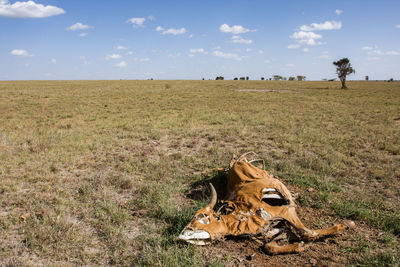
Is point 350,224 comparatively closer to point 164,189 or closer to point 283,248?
point 283,248

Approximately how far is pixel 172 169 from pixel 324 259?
351 cm

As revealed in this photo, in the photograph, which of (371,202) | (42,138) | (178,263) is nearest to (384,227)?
(371,202)

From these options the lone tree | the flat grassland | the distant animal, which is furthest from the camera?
the lone tree

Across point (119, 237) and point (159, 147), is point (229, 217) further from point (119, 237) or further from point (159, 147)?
point (159, 147)

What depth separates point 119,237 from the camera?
3.38 metres

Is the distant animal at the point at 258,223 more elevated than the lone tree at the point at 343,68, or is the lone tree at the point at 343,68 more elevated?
the lone tree at the point at 343,68

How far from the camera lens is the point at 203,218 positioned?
302 cm

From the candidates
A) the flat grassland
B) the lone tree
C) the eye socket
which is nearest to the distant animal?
the eye socket

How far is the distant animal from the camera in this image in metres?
2.97

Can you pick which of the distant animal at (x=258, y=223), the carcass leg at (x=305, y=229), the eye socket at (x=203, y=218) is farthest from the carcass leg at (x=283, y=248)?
the eye socket at (x=203, y=218)

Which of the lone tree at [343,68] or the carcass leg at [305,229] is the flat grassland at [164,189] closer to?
the carcass leg at [305,229]

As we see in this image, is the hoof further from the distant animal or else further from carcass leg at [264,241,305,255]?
carcass leg at [264,241,305,255]

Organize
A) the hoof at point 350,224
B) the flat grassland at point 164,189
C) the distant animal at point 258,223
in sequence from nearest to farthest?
the distant animal at point 258,223 → the flat grassland at point 164,189 → the hoof at point 350,224

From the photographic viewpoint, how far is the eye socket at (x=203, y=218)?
9.86ft
